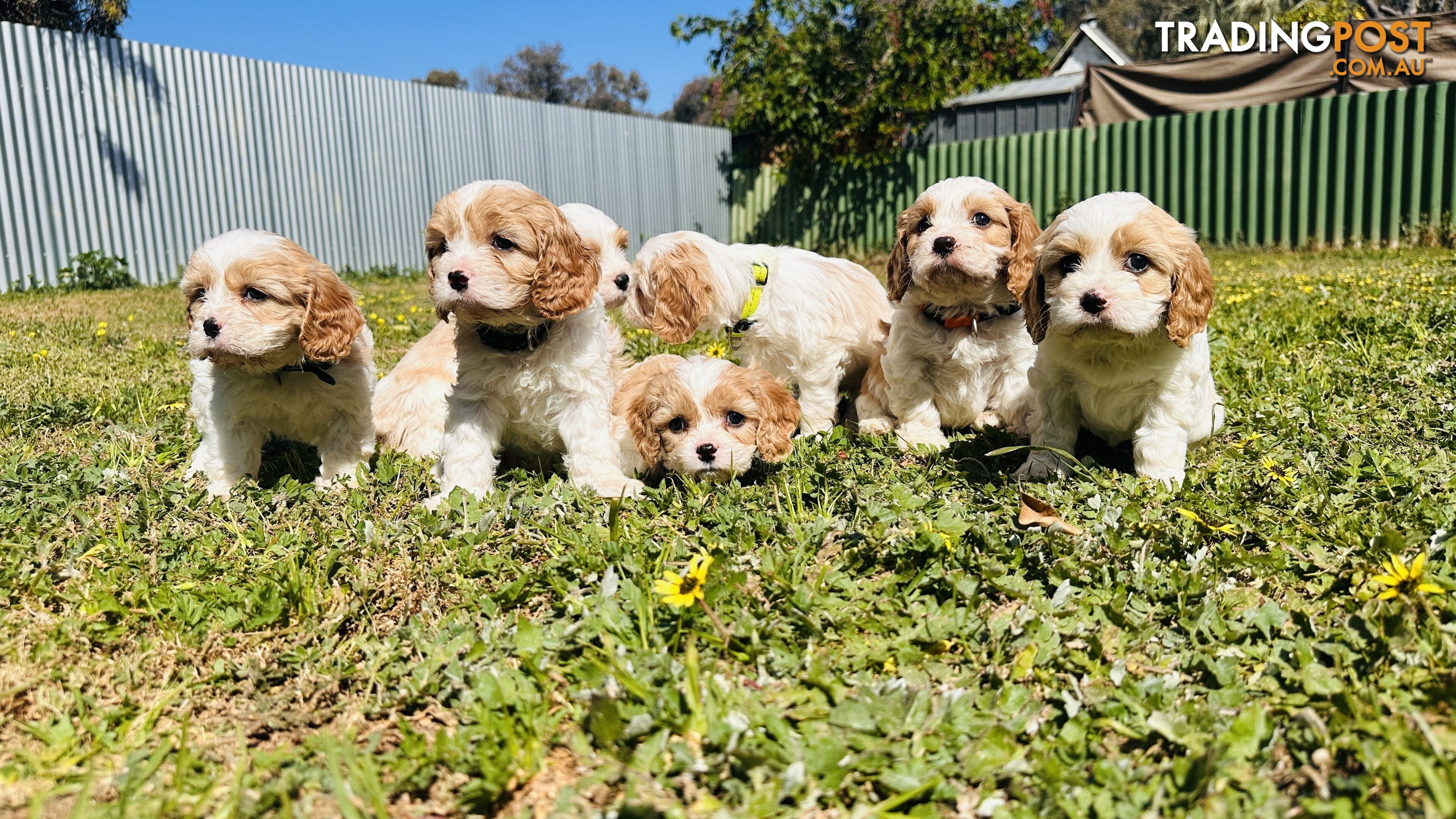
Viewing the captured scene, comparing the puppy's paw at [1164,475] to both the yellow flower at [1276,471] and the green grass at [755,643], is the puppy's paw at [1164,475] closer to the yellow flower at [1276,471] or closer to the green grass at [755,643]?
the green grass at [755,643]

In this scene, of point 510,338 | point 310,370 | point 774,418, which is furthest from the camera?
point 774,418

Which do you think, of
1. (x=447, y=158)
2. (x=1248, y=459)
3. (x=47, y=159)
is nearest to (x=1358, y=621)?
(x=1248, y=459)

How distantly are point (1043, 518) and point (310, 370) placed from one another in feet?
10.7

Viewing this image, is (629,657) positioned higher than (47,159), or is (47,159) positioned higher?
(47,159)

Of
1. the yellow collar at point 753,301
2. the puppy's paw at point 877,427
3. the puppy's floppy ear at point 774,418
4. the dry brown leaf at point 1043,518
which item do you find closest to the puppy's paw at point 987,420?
the puppy's paw at point 877,427

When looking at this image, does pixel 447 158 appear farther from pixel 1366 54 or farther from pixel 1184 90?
pixel 1366 54

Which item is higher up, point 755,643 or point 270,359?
point 270,359

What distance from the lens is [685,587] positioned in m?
2.71

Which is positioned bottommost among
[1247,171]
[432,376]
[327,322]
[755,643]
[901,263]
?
[755,643]

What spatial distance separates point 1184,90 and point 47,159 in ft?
63.1

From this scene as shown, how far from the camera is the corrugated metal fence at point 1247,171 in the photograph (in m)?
14.1

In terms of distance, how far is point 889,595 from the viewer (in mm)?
2891

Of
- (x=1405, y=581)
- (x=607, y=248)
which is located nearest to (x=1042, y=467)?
(x=1405, y=581)

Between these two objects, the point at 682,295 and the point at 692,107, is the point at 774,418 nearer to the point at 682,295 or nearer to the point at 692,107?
the point at 682,295
